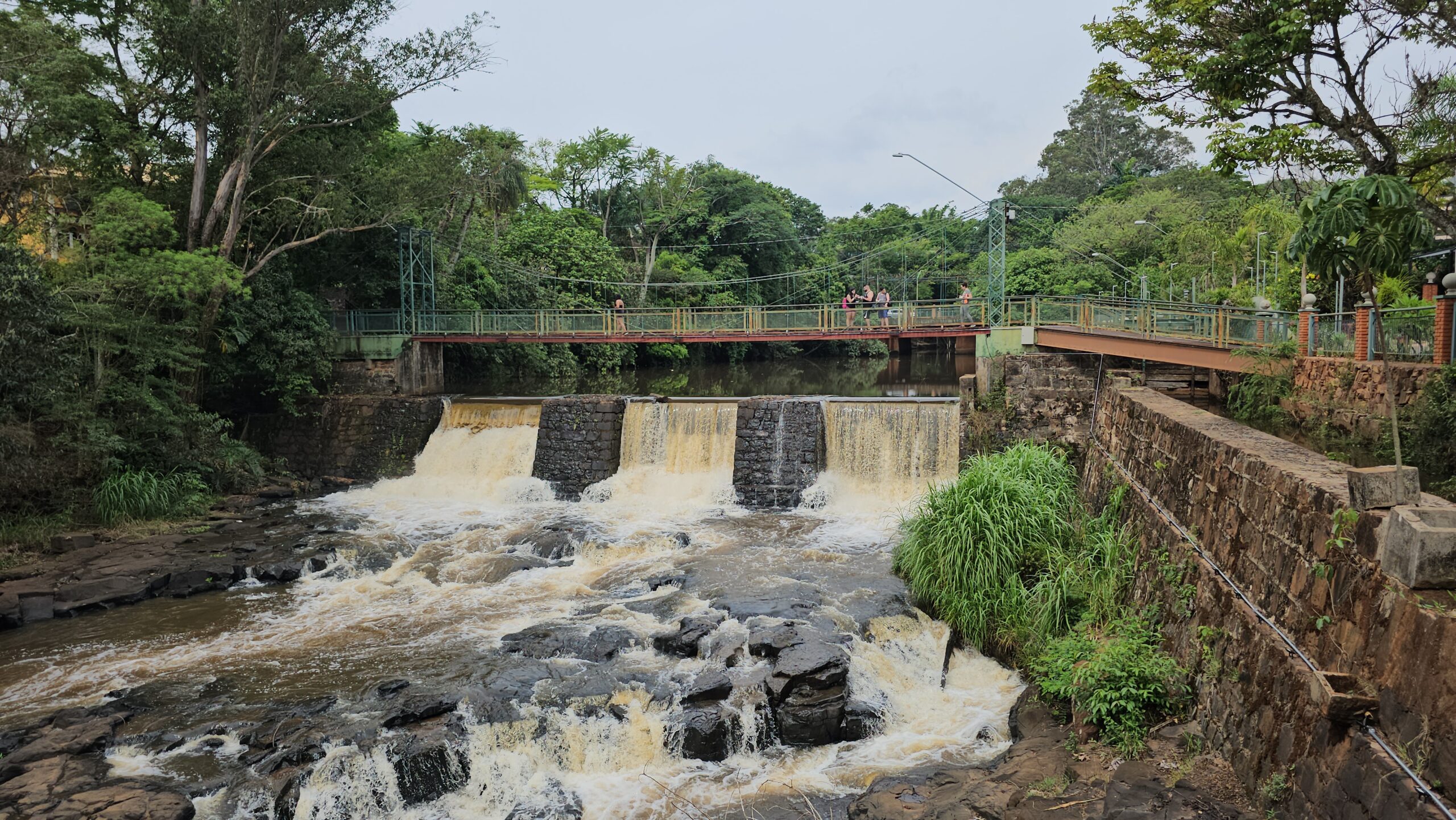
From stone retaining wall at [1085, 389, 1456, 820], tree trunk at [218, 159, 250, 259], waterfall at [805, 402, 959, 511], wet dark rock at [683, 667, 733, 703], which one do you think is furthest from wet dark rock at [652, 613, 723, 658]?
tree trunk at [218, 159, 250, 259]

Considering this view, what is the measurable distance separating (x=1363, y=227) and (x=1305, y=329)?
8024 mm

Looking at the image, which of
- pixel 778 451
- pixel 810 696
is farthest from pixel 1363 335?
pixel 778 451

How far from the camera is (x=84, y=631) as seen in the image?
35.6 ft

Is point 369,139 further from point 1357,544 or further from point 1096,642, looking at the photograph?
point 1357,544

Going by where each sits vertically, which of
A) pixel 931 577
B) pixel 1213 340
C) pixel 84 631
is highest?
pixel 1213 340

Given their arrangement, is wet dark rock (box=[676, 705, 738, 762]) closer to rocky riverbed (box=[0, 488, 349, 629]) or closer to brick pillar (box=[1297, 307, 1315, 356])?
rocky riverbed (box=[0, 488, 349, 629])

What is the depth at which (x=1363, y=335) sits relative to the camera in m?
10.5

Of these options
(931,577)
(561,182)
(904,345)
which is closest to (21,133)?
(931,577)

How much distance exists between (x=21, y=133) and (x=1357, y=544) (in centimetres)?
1801

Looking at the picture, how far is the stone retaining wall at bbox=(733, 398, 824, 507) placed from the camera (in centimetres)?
1616

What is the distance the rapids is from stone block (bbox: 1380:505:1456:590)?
4.00 meters

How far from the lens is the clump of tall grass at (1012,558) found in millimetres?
8492

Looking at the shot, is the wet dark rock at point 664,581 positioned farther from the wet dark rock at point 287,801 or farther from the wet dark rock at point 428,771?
the wet dark rock at point 287,801

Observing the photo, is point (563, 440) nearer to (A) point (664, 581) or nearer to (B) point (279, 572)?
(B) point (279, 572)
